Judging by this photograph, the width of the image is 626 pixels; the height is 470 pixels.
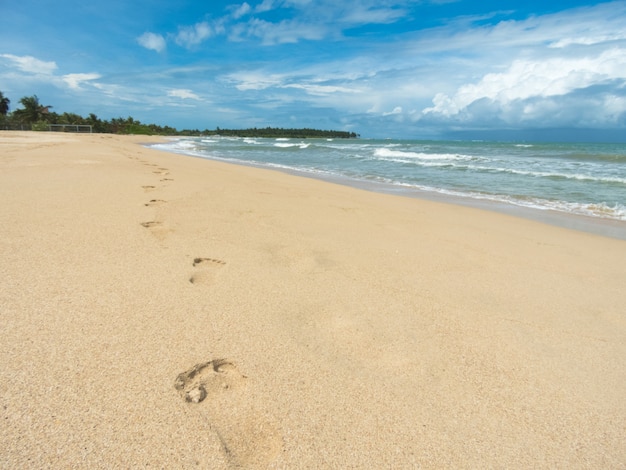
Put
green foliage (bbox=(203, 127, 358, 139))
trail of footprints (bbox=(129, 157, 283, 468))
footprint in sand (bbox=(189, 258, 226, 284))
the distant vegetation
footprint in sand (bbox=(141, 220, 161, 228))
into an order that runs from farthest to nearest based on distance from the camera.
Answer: green foliage (bbox=(203, 127, 358, 139)), the distant vegetation, footprint in sand (bbox=(141, 220, 161, 228)), footprint in sand (bbox=(189, 258, 226, 284)), trail of footprints (bbox=(129, 157, 283, 468))

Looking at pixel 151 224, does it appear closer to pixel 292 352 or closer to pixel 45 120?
pixel 292 352

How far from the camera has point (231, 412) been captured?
124cm

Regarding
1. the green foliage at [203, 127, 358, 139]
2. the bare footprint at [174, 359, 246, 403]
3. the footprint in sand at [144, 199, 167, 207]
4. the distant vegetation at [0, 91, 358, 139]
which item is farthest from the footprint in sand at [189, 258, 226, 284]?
the green foliage at [203, 127, 358, 139]

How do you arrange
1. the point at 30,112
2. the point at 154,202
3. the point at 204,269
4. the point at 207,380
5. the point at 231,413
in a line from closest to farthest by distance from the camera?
the point at 231,413, the point at 207,380, the point at 204,269, the point at 154,202, the point at 30,112

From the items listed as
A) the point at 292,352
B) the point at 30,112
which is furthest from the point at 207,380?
the point at 30,112

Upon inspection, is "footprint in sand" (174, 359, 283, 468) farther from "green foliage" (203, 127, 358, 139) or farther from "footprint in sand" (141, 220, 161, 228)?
"green foliage" (203, 127, 358, 139)

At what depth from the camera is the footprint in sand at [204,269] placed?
88.3 inches

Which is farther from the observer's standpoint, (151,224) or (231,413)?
(151,224)

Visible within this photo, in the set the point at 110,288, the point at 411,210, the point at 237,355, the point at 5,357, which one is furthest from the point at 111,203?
the point at 411,210

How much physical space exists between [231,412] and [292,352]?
16.0 inches

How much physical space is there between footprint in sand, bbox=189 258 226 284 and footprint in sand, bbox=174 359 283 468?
851 mm

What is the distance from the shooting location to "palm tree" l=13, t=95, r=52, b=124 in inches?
1926

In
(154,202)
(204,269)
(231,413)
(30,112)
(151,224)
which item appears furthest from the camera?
(30,112)

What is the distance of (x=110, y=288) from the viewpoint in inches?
77.2
